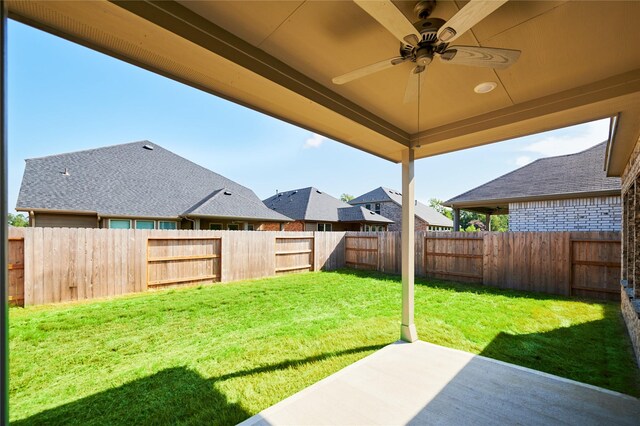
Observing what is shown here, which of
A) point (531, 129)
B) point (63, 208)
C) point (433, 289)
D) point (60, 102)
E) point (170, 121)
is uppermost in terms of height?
point (170, 121)

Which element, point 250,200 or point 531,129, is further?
point 250,200

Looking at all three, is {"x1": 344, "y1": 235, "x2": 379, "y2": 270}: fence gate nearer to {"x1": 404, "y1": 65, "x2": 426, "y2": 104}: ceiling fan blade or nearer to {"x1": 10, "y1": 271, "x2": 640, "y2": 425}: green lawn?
{"x1": 10, "y1": 271, "x2": 640, "y2": 425}: green lawn

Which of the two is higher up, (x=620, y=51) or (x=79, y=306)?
(x=620, y=51)

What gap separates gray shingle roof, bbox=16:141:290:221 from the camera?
32.7 ft

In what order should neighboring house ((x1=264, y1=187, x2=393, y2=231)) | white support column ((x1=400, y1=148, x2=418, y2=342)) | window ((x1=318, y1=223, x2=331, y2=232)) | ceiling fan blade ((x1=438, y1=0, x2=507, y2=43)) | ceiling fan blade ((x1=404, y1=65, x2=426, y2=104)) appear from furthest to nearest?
window ((x1=318, y1=223, x2=331, y2=232))
neighboring house ((x1=264, y1=187, x2=393, y2=231))
white support column ((x1=400, y1=148, x2=418, y2=342))
ceiling fan blade ((x1=404, y1=65, x2=426, y2=104))
ceiling fan blade ((x1=438, y1=0, x2=507, y2=43))

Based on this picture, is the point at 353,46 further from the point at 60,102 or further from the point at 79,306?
the point at 60,102

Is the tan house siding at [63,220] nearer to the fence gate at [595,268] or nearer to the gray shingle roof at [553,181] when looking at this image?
the gray shingle roof at [553,181]

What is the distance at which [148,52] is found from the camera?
1695 millimetres

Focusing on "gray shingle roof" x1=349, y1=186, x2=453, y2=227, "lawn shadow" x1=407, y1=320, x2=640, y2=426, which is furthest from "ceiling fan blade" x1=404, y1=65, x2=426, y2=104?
"gray shingle roof" x1=349, y1=186, x2=453, y2=227

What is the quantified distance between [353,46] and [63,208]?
11.8 meters

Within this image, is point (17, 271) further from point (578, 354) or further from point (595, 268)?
point (595, 268)

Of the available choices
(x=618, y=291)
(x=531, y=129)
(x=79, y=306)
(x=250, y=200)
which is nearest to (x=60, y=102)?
(x=79, y=306)

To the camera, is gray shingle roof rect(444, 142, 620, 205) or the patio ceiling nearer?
the patio ceiling

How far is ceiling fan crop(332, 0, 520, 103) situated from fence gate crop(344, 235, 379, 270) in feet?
28.7
